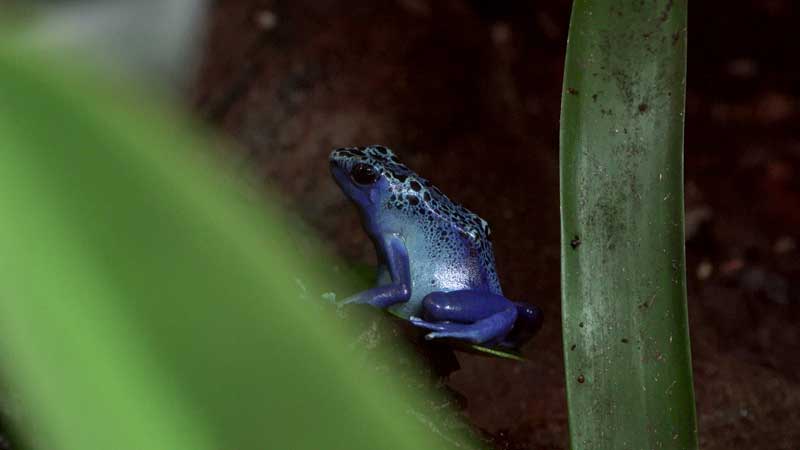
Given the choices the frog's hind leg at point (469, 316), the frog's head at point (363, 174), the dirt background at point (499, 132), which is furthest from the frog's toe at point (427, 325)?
the dirt background at point (499, 132)

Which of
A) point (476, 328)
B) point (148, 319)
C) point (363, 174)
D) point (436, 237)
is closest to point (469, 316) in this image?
point (476, 328)

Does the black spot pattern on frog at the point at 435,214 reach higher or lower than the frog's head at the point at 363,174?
lower

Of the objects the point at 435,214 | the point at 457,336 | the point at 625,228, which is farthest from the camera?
the point at 435,214

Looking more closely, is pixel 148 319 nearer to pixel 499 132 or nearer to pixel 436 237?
pixel 436 237

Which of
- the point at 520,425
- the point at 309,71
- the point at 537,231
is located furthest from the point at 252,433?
the point at 309,71

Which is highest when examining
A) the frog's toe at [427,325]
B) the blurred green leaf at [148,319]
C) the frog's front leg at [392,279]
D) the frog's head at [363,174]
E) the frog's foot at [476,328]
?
the blurred green leaf at [148,319]

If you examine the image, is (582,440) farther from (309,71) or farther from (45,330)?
(309,71)

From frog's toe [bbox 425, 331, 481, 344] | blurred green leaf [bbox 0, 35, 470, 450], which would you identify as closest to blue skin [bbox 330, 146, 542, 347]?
frog's toe [bbox 425, 331, 481, 344]

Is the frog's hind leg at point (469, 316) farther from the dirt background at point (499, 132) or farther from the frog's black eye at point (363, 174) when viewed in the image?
the dirt background at point (499, 132)
